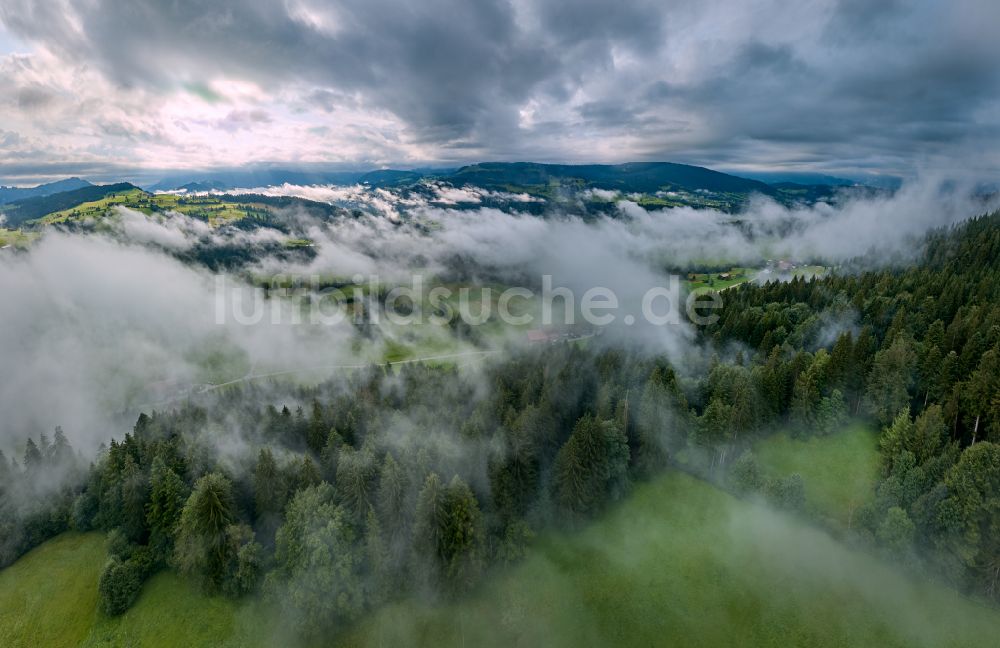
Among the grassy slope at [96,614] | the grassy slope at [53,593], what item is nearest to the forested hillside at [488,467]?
the grassy slope at [96,614]

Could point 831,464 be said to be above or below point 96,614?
above

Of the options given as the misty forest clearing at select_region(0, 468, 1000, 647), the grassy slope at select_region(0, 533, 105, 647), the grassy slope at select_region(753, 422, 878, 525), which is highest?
the grassy slope at select_region(753, 422, 878, 525)

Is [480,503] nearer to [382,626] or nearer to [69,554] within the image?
[382,626]

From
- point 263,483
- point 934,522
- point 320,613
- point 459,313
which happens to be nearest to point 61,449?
point 263,483

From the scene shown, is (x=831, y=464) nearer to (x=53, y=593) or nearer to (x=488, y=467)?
(x=488, y=467)

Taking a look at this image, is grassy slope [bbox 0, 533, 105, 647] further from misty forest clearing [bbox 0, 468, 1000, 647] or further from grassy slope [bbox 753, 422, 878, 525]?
grassy slope [bbox 753, 422, 878, 525]

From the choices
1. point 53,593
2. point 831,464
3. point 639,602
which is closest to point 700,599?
point 639,602

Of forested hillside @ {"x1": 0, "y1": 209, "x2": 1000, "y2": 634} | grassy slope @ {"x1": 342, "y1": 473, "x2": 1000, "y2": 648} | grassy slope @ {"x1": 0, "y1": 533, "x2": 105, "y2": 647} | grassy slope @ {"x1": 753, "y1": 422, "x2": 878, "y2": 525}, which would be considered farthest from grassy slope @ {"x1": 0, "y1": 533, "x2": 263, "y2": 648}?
grassy slope @ {"x1": 753, "y1": 422, "x2": 878, "y2": 525}
